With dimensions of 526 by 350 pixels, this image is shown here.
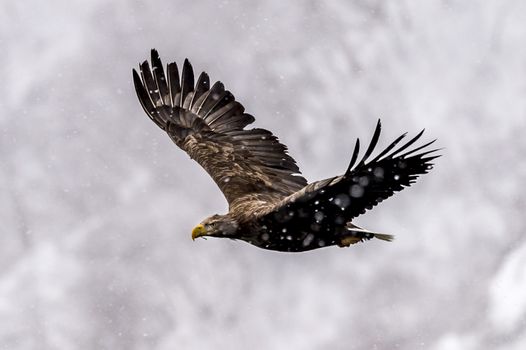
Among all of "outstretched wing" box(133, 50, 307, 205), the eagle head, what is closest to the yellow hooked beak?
the eagle head

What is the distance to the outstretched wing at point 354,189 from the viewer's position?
348 inches

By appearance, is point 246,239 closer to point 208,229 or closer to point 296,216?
point 208,229

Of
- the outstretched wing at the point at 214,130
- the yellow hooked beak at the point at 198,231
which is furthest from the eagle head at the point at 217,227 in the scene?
the outstretched wing at the point at 214,130

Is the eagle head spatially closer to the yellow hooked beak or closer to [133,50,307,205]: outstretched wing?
the yellow hooked beak

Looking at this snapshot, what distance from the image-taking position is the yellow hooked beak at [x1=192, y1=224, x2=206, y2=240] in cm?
1119

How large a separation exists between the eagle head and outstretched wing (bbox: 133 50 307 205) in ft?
3.68

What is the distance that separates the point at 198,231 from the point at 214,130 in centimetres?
277

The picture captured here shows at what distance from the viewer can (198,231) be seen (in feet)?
36.8

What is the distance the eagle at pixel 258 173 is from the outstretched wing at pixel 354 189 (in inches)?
0.4

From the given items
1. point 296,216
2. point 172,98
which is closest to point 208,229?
point 296,216

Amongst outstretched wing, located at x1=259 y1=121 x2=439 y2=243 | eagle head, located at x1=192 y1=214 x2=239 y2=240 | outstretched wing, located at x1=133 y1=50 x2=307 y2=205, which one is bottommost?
outstretched wing, located at x1=259 y1=121 x2=439 y2=243

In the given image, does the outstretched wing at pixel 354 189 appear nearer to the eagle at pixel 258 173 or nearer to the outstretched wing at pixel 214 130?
the eagle at pixel 258 173

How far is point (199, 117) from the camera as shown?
13695mm

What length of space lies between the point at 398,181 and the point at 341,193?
0.66 meters
